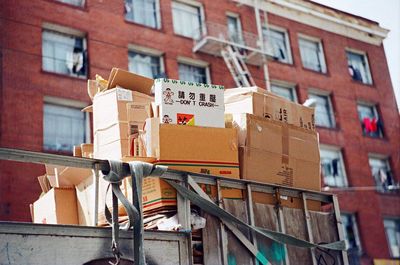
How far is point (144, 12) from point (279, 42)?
21.3 feet

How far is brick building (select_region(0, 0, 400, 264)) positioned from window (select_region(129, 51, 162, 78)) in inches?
1.6

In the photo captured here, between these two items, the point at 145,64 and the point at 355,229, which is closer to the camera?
the point at 145,64

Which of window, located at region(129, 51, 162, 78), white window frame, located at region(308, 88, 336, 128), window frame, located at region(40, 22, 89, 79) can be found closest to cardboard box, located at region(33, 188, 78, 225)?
window frame, located at region(40, 22, 89, 79)

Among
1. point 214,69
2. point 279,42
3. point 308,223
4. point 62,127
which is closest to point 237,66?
point 214,69

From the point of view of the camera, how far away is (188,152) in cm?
478

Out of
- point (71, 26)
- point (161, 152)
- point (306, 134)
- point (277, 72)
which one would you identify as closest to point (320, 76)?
point (277, 72)

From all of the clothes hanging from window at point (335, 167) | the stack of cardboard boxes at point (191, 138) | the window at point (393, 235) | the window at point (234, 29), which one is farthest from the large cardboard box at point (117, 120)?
the window at point (393, 235)

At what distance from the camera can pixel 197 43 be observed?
18.8 meters

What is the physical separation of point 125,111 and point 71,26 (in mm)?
11766

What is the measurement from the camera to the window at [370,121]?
2301cm

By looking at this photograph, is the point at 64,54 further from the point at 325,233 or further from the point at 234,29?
the point at 325,233

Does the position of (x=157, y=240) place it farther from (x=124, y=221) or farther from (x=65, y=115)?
(x=65, y=115)

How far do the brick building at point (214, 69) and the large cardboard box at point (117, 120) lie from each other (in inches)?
330

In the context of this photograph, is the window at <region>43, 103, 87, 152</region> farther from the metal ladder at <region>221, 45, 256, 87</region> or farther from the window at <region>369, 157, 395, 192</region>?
the window at <region>369, 157, 395, 192</region>
